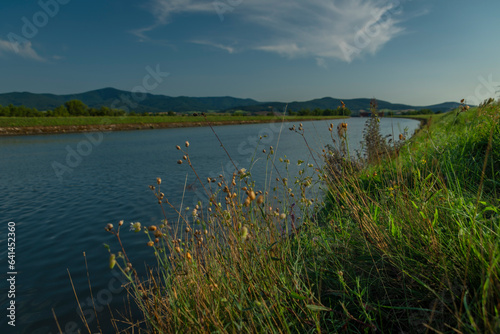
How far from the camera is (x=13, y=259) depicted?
5898mm

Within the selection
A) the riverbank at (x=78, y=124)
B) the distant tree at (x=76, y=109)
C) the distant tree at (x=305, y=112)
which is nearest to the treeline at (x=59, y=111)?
Result: the distant tree at (x=76, y=109)

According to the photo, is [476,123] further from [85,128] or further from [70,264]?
[85,128]

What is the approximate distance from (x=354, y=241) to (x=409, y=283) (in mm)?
745

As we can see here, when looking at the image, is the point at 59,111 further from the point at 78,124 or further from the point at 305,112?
the point at 305,112

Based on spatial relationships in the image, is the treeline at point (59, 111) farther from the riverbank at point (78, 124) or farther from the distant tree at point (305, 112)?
the distant tree at point (305, 112)

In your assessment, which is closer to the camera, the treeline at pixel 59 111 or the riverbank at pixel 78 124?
the riverbank at pixel 78 124

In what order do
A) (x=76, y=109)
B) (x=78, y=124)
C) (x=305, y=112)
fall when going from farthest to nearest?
(x=305, y=112)
(x=76, y=109)
(x=78, y=124)

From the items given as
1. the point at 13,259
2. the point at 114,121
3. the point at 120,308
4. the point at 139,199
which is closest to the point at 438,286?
the point at 120,308

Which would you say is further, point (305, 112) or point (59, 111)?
point (305, 112)

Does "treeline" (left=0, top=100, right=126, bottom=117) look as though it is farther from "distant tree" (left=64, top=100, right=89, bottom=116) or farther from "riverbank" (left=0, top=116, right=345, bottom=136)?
"riverbank" (left=0, top=116, right=345, bottom=136)

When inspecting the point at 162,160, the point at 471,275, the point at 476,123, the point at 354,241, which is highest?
the point at 476,123

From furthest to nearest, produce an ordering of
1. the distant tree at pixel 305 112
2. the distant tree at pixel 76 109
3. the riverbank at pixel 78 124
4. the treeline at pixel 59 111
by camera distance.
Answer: the distant tree at pixel 305 112, the distant tree at pixel 76 109, the treeline at pixel 59 111, the riverbank at pixel 78 124

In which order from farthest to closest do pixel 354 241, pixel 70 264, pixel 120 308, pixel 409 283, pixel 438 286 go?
pixel 70 264, pixel 120 308, pixel 354 241, pixel 409 283, pixel 438 286

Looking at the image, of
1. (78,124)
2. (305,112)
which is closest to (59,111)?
(78,124)
